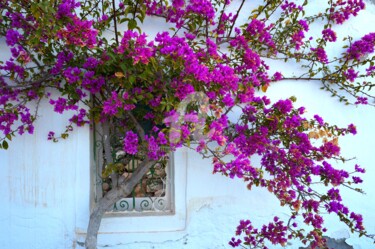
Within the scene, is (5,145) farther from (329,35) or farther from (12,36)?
(329,35)

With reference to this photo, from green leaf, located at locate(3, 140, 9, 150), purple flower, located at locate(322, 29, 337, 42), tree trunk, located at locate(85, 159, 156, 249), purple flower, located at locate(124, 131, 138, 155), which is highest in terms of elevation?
purple flower, located at locate(322, 29, 337, 42)

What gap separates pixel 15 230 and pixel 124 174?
86 cm

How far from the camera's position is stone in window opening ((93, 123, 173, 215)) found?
318cm

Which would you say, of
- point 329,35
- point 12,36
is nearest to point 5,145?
point 12,36

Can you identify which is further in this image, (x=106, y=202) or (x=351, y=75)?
(x=351, y=75)

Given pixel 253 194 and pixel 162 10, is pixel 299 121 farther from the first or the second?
pixel 162 10

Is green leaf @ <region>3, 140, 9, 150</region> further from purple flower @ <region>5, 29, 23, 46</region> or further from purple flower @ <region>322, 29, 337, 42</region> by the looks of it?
purple flower @ <region>322, 29, 337, 42</region>

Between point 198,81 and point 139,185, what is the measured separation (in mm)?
1167

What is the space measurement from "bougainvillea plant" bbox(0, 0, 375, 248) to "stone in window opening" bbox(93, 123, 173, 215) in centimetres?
9

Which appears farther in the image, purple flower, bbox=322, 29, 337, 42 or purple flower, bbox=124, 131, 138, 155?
purple flower, bbox=322, 29, 337, 42

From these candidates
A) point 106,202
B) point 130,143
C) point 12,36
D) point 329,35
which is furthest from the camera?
point 329,35

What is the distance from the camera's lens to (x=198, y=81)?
7.89 ft

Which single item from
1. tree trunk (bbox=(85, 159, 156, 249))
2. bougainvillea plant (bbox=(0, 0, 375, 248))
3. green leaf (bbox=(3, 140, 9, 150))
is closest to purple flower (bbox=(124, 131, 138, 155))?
bougainvillea plant (bbox=(0, 0, 375, 248))

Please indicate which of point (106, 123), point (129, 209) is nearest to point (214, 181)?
point (129, 209)
